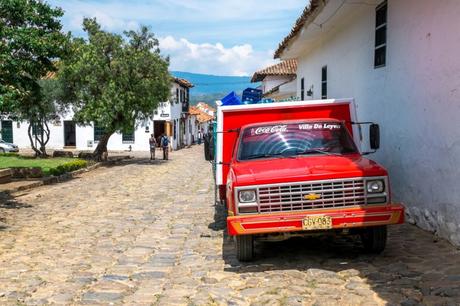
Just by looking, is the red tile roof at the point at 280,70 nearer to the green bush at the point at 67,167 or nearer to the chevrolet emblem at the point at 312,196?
the green bush at the point at 67,167

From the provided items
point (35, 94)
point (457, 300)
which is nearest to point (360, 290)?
point (457, 300)

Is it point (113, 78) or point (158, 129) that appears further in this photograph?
point (158, 129)

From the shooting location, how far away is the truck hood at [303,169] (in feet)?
20.3

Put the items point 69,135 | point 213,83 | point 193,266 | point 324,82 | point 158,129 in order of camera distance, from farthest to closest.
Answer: point 213,83 → point 158,129 → point 69,135 → point 324,82 → point 193,266

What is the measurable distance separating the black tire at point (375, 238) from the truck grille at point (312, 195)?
59 centimetres

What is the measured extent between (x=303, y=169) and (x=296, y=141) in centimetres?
112

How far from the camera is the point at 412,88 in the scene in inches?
336

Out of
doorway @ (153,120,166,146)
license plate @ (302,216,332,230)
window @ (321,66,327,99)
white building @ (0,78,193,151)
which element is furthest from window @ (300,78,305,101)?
doorway @ (153,120,166,146)

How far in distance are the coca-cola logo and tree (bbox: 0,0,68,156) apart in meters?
6.04

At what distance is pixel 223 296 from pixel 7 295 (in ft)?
7.96

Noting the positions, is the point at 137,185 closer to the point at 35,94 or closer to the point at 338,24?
the point at 35,94

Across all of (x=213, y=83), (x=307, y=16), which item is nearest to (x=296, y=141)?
(x=307, y=16)

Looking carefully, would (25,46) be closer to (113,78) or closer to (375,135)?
(375,135)

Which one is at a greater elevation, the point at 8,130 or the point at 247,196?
the point at 8,130
